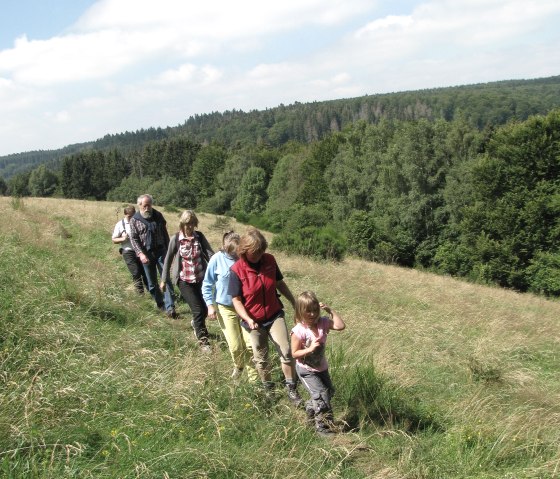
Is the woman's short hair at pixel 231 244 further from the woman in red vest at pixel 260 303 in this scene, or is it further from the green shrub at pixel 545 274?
the green shrub at pixel 545 274

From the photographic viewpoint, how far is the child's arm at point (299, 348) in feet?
13.2

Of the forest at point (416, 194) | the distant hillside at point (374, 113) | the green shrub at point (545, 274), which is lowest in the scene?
the green shrub at point (545, 274)

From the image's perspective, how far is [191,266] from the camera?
6242mm

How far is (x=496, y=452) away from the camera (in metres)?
3.71

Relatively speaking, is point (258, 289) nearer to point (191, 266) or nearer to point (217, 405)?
point (217, 405)

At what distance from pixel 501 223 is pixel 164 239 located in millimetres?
21893

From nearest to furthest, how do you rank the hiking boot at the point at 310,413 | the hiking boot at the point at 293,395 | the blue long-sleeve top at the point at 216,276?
the hiking boot at the point at 310,413 < the hiking boot at the point at 293,395 < the blue long-sleeve top at the point at 216,276

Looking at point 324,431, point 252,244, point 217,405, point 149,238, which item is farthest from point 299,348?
point 149,238

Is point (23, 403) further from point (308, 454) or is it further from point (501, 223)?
point (501, 223)

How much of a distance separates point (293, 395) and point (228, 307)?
43.1 inches

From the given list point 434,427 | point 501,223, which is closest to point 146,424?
point 434,427

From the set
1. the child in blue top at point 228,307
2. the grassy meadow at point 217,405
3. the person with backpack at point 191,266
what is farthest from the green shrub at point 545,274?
the child in blue top at point 228,307

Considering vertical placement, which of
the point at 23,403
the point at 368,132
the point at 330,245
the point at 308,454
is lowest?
the point at 330,245

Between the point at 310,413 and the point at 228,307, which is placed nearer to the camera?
the point at 310,413
